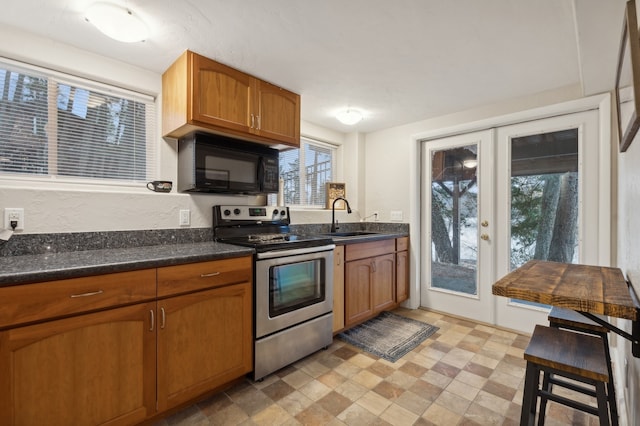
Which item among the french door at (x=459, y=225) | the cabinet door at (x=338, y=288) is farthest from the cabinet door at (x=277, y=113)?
the french door at (x=459, y=225)

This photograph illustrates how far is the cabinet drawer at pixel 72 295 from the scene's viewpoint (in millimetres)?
1123

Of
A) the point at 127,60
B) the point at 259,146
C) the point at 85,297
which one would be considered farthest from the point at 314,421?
the point at 127,60

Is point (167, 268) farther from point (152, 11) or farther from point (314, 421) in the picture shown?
point (152, 11)

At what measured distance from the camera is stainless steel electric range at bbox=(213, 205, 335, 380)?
1902 millimetres

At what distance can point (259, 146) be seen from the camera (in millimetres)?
2436

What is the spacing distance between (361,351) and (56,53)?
9.64 feet

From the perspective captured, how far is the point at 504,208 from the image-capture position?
9.11 ft

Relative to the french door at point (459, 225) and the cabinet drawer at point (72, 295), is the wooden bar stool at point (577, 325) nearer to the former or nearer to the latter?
the french door at point (459, 225)

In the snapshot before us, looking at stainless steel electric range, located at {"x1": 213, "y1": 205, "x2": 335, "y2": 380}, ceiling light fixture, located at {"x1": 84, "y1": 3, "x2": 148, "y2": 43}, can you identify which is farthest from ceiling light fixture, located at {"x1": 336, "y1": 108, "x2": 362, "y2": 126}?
ceiling light fixture, located at {"x1": 84, "y1": 3, "x2": 148, "y2": 43}

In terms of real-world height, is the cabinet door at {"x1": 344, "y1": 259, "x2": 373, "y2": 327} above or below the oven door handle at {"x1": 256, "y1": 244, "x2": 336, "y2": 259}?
below

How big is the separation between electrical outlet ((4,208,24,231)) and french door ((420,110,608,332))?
11.0ft

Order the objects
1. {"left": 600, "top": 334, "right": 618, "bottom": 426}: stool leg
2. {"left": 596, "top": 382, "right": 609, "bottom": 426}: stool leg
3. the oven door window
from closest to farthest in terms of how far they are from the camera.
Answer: {"left": 596, "top": 382, "right": 609, "bottom": 426}: stool leg < {"left": 600, "top": 334, "right": 618, "bottom": 426}: stool leg < the oven door window

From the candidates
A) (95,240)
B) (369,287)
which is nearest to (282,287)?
(369,287)

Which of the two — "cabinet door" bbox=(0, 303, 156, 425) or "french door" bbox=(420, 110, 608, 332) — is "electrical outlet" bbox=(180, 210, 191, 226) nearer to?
"cabinet door" bbox=(0, 303, 156, 425)
